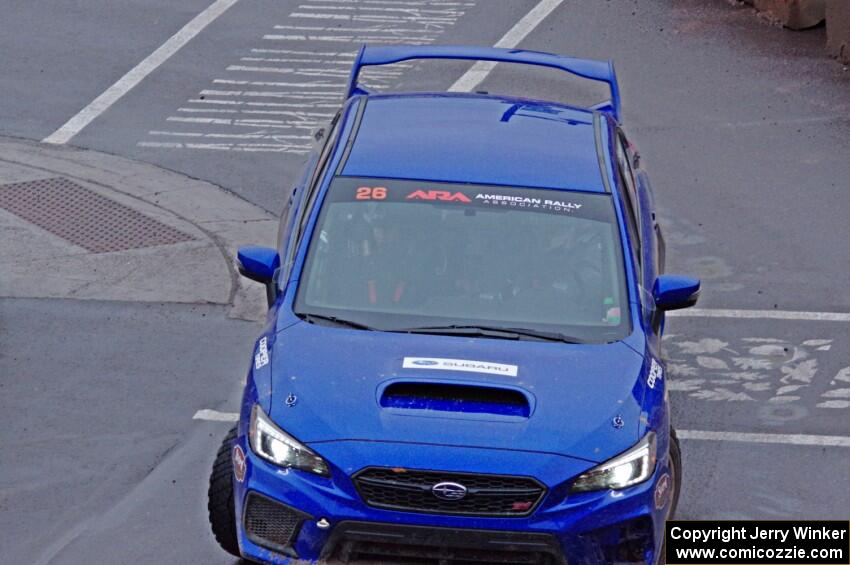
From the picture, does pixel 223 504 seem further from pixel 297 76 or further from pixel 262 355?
pixel 297 76

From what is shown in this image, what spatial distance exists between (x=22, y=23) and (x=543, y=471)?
14.0 m

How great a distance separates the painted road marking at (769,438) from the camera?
10164 mm

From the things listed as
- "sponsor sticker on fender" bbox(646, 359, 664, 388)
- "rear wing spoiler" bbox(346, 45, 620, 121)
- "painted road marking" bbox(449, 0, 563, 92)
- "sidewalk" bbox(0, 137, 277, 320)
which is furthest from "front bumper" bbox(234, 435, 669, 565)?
"painted road marking" bbox(449, 0, 563, 92)

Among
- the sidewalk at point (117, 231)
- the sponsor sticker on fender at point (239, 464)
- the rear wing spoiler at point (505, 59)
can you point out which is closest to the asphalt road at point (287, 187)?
the sidewalk at point (117, 231)

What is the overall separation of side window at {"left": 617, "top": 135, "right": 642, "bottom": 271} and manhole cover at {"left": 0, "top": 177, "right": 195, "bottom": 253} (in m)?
4.69

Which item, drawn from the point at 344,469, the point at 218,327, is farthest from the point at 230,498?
the point at 218,327

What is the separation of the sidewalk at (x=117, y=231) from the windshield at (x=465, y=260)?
356cm

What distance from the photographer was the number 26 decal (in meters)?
8.80

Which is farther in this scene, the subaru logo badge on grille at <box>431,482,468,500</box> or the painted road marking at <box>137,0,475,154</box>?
the painted road marking at <box>137,0,475,154</box>

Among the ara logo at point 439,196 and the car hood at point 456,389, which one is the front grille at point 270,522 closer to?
the car hood at point 456,389

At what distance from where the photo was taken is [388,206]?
8.74 metres

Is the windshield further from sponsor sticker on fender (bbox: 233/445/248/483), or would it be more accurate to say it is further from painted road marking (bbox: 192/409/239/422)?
painted road marking (bbox: 192/409/239/422)

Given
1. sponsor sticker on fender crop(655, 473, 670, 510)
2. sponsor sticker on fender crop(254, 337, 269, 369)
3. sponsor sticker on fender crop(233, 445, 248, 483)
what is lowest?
sponsor sticker on fender crop(655, 473, 670, 510)

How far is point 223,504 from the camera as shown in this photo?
8180mm
